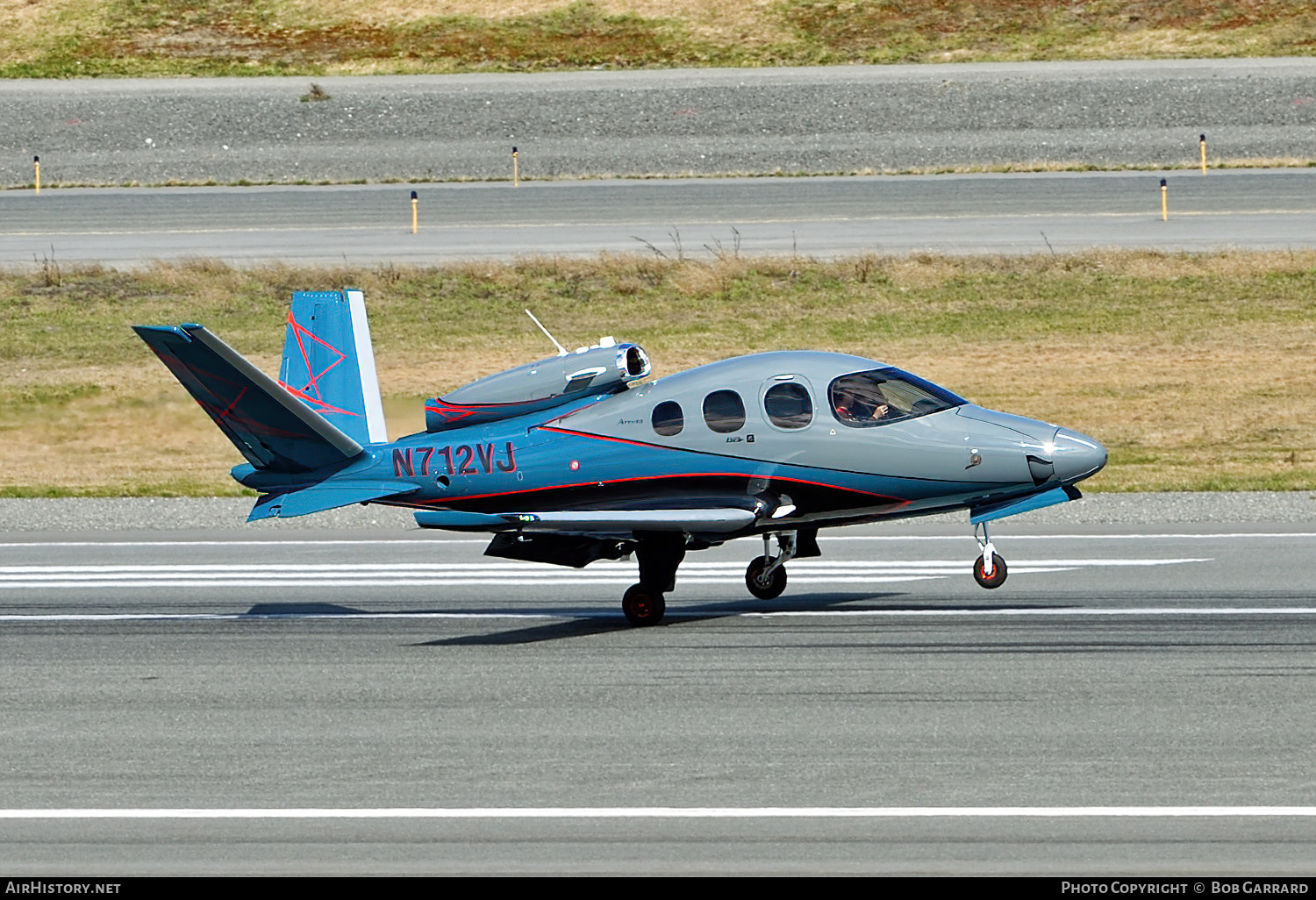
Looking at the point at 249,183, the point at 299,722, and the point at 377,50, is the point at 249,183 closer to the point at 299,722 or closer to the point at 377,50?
the point at 377,50

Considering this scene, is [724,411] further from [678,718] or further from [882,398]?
[678,718]

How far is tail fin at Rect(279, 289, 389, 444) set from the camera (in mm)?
17766

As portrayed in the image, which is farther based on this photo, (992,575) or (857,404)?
(857,404)

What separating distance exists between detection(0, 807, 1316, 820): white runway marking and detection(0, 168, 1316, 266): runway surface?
29.8m

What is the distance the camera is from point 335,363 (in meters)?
18.0

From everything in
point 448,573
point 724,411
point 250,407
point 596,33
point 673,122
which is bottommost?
point 448,573

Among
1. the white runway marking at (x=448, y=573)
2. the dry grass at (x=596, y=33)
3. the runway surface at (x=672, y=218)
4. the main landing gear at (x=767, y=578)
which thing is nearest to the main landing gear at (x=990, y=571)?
the main landing gear at (x=767, y=578)

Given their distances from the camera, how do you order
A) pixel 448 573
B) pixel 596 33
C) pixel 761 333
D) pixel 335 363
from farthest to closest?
pixel 596 33
pixel 761 333
pixel 448 573
pixel 335 363

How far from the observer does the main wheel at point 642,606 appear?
16.3m

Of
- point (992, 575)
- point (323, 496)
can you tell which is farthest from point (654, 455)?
point (992, 575)

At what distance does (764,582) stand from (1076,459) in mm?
3522

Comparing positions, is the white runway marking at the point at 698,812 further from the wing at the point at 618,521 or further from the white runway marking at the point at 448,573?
the white runway marking at the point at 448,573

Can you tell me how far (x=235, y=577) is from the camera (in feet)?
66.0
